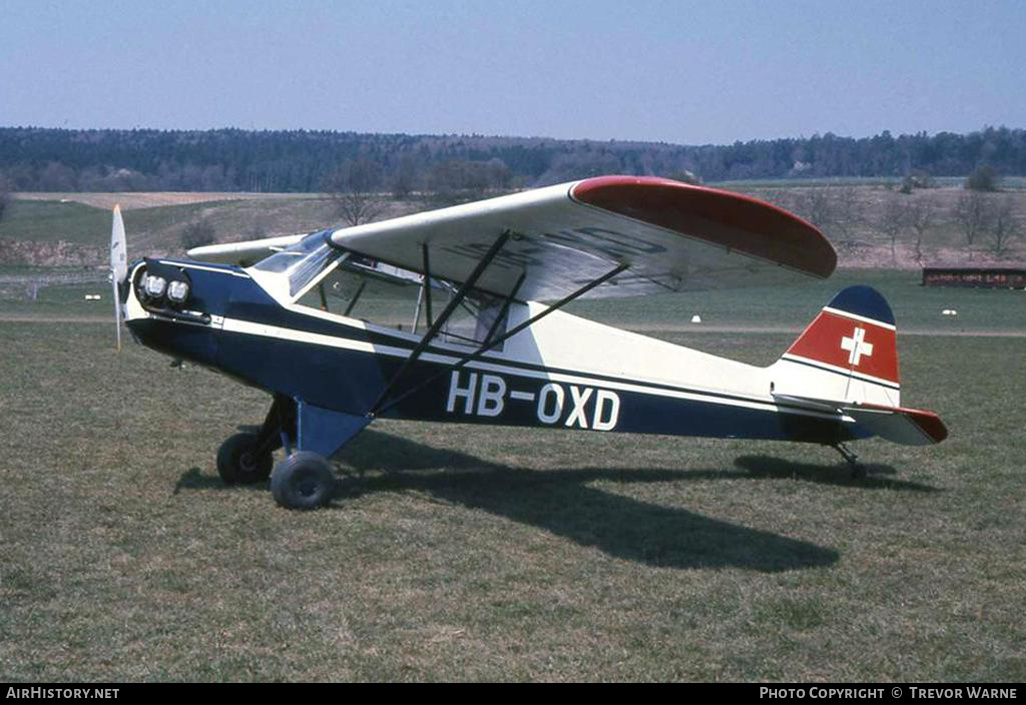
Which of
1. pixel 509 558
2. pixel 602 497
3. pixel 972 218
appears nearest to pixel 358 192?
pixel 972 218

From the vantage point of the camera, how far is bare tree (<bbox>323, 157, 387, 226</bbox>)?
231 feet

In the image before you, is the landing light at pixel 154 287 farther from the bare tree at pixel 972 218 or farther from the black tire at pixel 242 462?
the bare tree at pixel 972 218

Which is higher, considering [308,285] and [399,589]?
[308,285]

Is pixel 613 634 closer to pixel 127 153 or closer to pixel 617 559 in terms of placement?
pixel 617 559

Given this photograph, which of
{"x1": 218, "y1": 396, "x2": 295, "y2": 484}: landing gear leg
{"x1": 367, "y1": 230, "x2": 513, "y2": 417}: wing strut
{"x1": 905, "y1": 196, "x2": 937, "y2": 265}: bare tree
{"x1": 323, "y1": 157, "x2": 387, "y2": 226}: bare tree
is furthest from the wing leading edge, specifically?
{"x1": 905, "y1": 196, "x2": 937, "y2": 265}: bare tree

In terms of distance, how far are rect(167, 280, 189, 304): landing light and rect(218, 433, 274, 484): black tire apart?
152 centimetres

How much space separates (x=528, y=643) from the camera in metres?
5.40

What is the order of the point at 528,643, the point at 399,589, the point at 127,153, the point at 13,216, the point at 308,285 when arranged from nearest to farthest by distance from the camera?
the point at 528,643 < the point at 399,589 < the point at 308,285 < the point at 13,216 < the point at 127,153

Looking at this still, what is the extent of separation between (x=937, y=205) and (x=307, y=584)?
330 feet

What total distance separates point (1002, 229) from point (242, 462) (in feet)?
266

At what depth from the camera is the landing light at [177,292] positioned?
26.0 feet

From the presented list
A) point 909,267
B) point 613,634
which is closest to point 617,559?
point 613,634

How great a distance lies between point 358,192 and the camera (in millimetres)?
71812

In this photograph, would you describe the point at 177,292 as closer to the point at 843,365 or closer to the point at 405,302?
the point at 405,302
